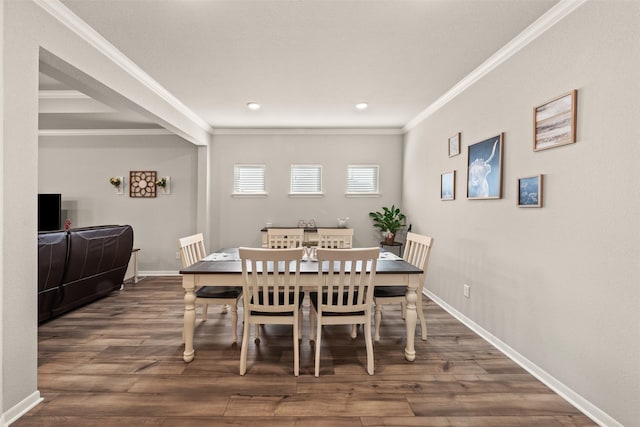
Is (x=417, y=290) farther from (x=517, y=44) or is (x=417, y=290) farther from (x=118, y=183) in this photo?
(x=118, y=183)

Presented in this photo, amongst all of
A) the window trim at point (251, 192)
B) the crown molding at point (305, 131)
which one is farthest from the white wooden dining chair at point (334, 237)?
the crown molding at point (305, 131)

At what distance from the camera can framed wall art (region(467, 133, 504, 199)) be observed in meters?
2.76

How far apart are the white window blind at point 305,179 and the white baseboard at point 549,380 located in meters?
3.27

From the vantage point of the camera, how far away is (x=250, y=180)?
5621mm

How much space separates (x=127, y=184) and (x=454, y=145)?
5.51 m

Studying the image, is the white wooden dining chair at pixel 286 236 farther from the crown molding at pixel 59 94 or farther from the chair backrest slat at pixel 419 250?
the crown molding at pixel 59 94

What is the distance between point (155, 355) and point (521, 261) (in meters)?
Result: 3.16

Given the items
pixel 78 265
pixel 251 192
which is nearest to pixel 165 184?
pixel 251 192

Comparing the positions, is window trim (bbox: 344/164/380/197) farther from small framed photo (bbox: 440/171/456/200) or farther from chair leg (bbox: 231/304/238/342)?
chair leg (bbox: 231/304/238/342)

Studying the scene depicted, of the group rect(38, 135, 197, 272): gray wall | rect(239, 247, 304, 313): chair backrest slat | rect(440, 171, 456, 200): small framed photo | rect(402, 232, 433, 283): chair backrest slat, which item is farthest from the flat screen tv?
rect(440, 171, 456, 200): small framed photo

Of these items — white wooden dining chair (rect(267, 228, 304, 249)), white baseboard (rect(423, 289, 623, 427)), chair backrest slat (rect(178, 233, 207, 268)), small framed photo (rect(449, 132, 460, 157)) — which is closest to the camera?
white baseboard (rect(423, 289, 623, 427))

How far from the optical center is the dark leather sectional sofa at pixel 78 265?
10.2ft

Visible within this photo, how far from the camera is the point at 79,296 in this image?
3.64 m

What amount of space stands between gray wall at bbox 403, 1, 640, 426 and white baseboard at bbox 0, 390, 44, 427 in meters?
3.47
